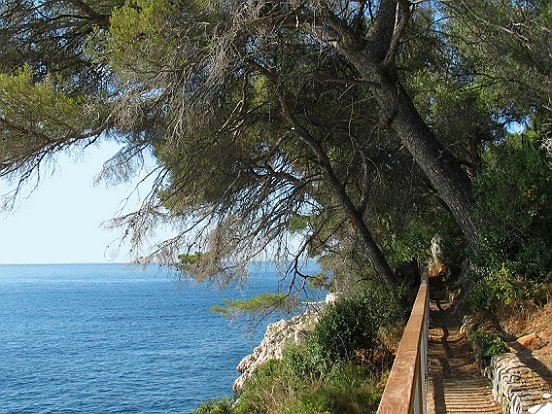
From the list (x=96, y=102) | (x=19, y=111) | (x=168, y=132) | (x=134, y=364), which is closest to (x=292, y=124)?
(x=168, y=132)

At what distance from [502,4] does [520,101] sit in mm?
3346

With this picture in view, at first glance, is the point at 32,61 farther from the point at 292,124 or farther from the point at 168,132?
the point at 292,124

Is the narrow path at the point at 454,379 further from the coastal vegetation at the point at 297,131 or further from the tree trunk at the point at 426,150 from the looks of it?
the tree trunk at the point at 426,150

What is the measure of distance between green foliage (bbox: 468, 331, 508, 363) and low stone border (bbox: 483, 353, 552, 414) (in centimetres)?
35

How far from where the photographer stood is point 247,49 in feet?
32.0

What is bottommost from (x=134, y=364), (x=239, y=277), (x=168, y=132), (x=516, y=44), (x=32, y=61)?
(x=134, y=364)

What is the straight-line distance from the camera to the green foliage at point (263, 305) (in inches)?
499

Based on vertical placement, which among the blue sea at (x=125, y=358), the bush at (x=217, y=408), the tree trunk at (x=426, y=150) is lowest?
the blue sea at (x=125, y=358)

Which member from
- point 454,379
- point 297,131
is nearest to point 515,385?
point 454,379

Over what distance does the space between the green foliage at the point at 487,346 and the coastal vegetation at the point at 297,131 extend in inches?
47.9

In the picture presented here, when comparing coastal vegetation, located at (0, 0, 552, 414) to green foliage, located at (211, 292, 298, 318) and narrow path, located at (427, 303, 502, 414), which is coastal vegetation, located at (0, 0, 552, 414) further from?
narrow path, located at (427, 303, 502, 414)

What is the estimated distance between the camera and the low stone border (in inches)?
224

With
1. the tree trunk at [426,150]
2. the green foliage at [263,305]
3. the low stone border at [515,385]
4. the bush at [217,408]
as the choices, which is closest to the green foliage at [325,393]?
the green foliage at [263,305]

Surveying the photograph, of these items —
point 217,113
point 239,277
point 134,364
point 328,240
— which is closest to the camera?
point 217,113
